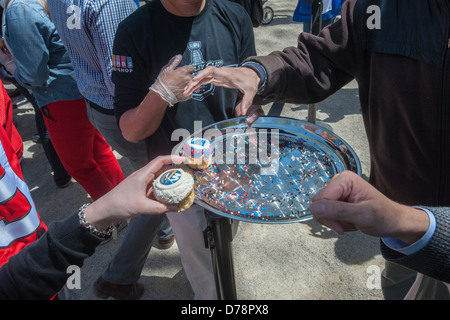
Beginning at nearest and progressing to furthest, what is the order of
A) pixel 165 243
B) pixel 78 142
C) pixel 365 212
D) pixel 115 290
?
pixel 365 212 → pixel 115 290 → pixel 78 142 → pixel 165 243

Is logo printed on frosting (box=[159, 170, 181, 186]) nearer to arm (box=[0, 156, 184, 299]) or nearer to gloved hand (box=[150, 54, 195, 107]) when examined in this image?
arm (box=[0, 156, 184, 299])

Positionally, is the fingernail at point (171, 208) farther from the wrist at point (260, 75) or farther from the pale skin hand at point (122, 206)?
the wrist at point (260, 75)

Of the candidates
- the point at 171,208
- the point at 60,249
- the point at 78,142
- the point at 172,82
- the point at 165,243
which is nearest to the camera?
the point at 60,249

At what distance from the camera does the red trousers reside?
2.37m

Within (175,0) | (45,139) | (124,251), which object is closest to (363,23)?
(175,0)

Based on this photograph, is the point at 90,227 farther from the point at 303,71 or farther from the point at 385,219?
the point at 303,71

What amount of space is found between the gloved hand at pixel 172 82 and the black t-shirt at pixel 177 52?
0.58 feet

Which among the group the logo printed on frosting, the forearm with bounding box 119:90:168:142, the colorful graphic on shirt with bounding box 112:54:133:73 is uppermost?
the colorful graphic on shirt with bounding box 112:54:133:73

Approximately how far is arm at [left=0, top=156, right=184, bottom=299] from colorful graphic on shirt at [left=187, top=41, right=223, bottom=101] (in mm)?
696

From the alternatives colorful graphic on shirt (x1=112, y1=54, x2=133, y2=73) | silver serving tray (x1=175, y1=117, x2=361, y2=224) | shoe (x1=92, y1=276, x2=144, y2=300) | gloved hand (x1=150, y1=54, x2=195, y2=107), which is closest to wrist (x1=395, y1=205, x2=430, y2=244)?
silver serving tray (x1=175, y1=117, x2=361, y2=224)

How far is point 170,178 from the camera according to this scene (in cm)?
121

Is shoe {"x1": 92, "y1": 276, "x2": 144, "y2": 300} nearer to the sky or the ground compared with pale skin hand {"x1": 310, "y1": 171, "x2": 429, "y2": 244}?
nearer to the ground

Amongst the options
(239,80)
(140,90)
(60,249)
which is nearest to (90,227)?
(60,249)

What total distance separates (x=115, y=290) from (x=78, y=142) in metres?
1.14
